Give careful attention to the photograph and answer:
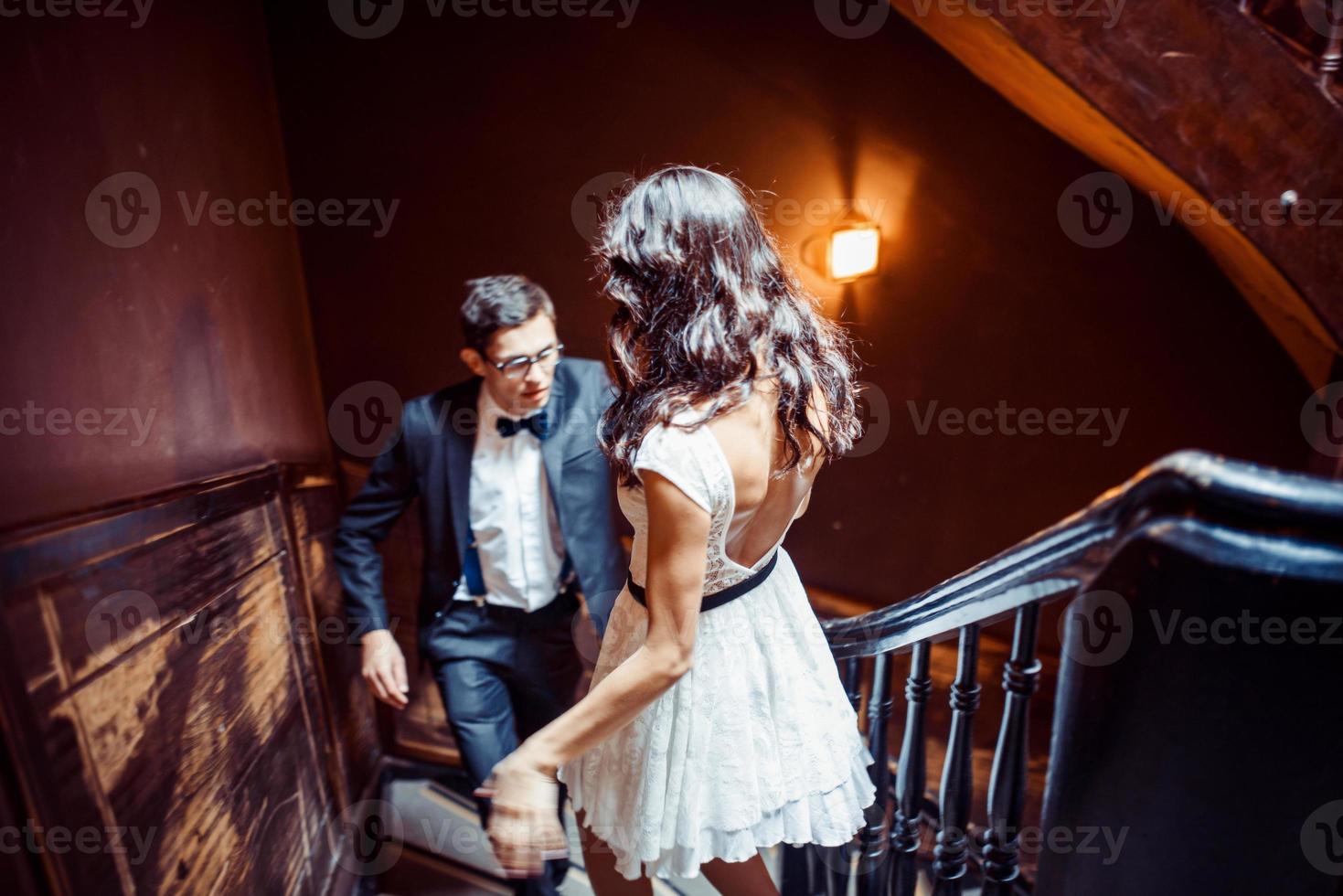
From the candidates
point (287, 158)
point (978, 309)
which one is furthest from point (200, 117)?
point (978, 309)

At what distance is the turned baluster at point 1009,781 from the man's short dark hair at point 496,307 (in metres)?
1.57

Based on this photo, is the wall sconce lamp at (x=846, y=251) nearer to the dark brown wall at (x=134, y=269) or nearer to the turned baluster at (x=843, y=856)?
the turned baluster at (x=843, y=856)

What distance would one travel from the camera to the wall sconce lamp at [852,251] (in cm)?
303

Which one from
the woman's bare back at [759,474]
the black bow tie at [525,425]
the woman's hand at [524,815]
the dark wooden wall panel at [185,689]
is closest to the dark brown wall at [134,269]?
the dark wooden wall panel at [185,689]

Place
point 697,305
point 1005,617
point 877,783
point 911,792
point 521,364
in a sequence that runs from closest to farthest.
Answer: point 1005,617 → point 697,305 → point 911,792 → point 877,783 → point 521,364

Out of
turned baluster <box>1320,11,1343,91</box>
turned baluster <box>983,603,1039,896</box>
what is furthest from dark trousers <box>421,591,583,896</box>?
turned baluster <box>1320,11,1343,91</box>

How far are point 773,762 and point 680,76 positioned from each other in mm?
2718

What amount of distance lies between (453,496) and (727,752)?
4.39ft

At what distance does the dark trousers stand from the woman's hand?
115 cm

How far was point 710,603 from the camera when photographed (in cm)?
136

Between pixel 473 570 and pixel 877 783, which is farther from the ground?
pixel 473 570

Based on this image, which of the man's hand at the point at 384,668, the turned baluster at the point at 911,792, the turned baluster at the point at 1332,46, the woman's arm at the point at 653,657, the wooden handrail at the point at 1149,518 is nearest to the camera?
the wooden handrail at the point at 1149,518

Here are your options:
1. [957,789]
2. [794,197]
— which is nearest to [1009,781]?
[957,789]

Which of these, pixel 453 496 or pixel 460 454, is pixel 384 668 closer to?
pixel 453 496
